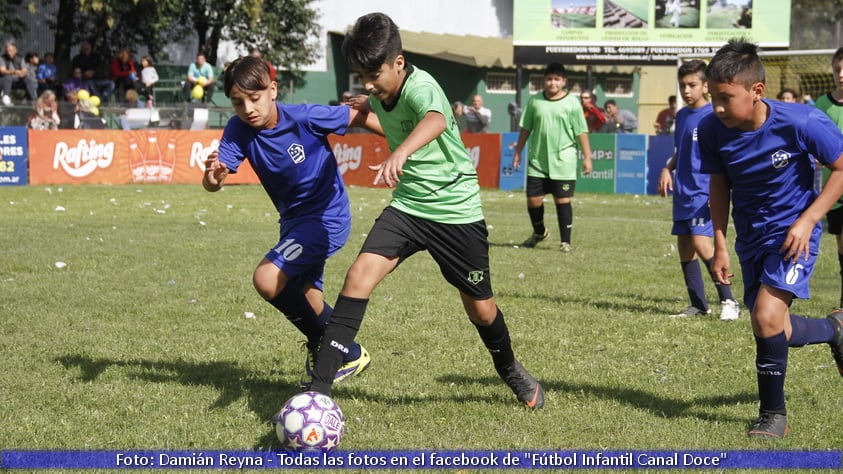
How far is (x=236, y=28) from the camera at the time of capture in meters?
34.8

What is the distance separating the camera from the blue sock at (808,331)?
5086 mm

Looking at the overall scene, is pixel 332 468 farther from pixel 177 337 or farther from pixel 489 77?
pixel 489 77

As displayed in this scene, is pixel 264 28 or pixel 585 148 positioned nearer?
pixel 585 148

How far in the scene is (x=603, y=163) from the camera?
2167 cm

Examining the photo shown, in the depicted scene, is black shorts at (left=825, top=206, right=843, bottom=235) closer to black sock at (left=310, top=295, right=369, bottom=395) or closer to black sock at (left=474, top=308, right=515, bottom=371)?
black sock at (left=474, top=308, right=515, bottom=371)

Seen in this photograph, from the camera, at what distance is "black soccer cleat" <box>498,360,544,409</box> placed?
17.3ft

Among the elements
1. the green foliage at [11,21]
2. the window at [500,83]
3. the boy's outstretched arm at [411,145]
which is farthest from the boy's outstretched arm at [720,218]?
the window at [500,83]

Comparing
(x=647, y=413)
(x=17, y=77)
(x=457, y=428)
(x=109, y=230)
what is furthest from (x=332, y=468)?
(x=17, y=77)

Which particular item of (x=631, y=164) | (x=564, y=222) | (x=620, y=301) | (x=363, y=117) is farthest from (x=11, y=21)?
(x=363, y=117)

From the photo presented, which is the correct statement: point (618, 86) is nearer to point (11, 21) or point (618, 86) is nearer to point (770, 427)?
point (11, 21)

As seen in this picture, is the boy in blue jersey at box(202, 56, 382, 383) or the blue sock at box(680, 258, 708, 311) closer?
the boy in blue jersey at box(202, 56, 382, 383)

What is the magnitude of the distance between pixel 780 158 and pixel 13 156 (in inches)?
745

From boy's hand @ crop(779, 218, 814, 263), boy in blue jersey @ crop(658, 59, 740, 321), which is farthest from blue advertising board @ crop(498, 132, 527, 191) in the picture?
boy's hand @ crop(779, 218, 814, 263)

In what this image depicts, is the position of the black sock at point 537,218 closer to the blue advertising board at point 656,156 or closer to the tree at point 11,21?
the blue advertising board at point 656,156
